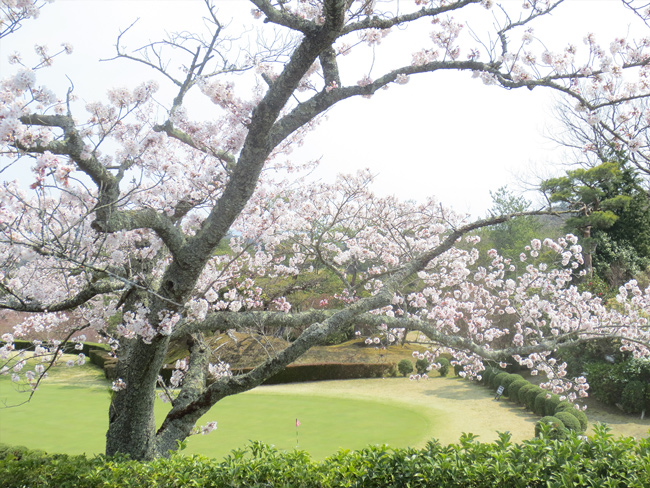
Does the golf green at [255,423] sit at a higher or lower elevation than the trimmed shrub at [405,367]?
lower

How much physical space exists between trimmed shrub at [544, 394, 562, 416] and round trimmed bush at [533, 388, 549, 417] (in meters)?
0.12

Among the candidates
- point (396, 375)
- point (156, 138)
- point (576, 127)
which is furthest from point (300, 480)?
point (576, 127)

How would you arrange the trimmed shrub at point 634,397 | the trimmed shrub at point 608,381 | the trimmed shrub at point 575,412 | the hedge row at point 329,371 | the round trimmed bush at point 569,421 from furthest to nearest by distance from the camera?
the hedge row at point 329,371 → the trimmed shrub at point 608,381 → the trimmed shrub at point 634,397 → the trimmed shrub at point 575,412 → the round trimmed bush at point 569,421

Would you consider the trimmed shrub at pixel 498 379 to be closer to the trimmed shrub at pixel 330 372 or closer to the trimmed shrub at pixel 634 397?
the trimmed shrub at pixel 634 397

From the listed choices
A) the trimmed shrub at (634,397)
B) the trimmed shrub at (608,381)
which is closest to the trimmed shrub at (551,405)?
the trimmed shrub at (634,397)

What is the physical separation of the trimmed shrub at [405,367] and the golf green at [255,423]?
16.1 feet

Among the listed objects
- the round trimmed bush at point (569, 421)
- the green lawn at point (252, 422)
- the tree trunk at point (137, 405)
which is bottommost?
the green lawn at point (252, 422)

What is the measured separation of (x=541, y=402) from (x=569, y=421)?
216 cm

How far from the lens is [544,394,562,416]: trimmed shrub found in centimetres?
1265

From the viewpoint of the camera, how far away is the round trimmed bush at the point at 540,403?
13.1 meters

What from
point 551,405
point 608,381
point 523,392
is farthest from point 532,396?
point 608,381

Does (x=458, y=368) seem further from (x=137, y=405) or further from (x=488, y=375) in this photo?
(x=137, y=405)

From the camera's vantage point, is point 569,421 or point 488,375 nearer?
point 569,421

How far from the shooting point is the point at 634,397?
13742 millimetres
